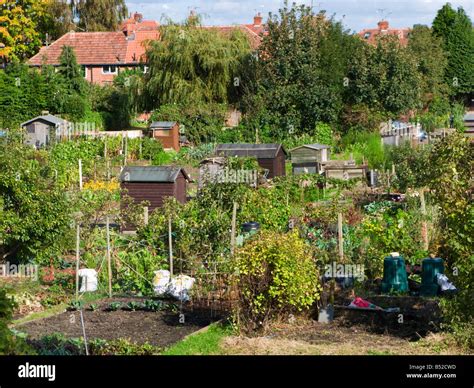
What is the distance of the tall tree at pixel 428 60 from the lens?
47.4 meters

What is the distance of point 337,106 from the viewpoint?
3981 cm

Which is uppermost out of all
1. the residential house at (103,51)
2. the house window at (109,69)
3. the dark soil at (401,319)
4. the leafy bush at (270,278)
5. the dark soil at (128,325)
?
the residential house at (103,51)

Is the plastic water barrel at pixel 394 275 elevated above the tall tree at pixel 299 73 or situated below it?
below

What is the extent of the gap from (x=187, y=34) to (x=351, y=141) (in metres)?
8.82

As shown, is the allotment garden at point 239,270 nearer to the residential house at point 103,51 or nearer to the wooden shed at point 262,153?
the wooden shed at point 262,153

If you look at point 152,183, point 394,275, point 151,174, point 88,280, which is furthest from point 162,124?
point 394,275

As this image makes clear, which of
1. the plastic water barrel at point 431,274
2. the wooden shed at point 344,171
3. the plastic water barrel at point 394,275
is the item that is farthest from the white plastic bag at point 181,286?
the wooden shed at point 344,171

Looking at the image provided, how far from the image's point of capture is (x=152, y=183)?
78.0 ft

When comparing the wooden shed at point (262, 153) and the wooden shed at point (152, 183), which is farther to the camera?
the wooden shed at point (262, 153)

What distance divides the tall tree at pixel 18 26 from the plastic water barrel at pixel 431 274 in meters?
39.0

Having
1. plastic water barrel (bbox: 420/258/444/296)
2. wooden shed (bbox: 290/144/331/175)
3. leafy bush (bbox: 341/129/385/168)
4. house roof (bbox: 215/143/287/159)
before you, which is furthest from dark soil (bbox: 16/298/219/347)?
leafy bush (bbox: 341/129/385/168)

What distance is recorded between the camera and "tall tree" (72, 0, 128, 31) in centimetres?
6094

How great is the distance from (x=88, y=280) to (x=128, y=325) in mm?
2645
